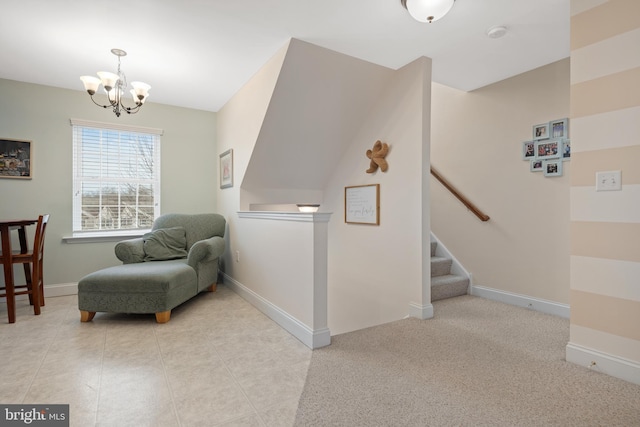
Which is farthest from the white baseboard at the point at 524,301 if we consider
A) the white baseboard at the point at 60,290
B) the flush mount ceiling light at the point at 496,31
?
the white baseboard at the point at 60,290

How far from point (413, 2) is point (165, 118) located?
3.33 m

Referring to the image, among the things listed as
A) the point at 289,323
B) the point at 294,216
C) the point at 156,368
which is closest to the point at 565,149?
the point at 294,216

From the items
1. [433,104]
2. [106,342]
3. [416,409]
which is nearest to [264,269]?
[106,342]

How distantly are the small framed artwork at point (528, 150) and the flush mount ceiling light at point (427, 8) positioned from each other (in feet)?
5.27

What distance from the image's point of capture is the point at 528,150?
2.90m

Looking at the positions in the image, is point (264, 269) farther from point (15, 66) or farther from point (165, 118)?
point (15, 66)

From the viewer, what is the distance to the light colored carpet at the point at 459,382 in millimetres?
1396

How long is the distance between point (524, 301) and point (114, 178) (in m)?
4.74

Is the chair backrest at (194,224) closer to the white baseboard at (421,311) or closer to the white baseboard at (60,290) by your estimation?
the white baseboard at (60,290)

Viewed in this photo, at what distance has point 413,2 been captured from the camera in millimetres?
1922

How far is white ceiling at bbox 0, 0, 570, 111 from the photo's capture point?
Result: 2.07m

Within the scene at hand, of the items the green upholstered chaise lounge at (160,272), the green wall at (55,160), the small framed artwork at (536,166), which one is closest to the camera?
the green upholstered chaise lounge at (160,272)

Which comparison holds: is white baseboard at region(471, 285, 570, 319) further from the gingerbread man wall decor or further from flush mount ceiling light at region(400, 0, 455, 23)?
flush mount ceiling light at region(400, 0, 455, 23)

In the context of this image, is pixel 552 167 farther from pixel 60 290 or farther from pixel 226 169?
pixel 60 290
